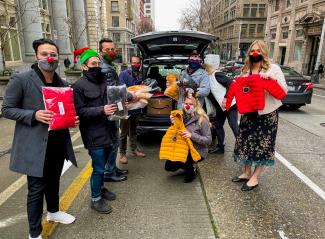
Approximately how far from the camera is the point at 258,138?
356 cm

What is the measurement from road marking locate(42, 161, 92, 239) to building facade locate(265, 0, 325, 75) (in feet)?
83.6

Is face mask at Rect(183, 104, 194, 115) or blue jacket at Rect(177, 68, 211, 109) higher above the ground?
blue jacket at Rect(177, 68, 211, 109)

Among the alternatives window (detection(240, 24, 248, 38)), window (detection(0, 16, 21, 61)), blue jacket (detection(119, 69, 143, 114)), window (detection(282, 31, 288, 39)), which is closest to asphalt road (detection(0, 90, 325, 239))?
blue jacket (detection(119, 69, 143, 114))

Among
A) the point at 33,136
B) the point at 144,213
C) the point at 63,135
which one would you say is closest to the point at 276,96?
the point at 144,213

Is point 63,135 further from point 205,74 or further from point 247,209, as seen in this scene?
point 205,74

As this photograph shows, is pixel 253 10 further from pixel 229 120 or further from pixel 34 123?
pixel 34 123

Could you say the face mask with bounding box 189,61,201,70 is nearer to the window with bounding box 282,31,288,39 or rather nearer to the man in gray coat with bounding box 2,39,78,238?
the man in gray coat with bounding box 2,39,78,238

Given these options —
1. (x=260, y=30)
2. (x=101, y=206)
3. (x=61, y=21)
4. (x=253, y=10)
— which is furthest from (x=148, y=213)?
(x=253, y=10)

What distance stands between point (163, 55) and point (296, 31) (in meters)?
28.3

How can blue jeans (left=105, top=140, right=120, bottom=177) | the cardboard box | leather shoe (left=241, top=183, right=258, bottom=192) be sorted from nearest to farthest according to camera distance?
1. leather shoe (left=241, top=183, right=258, bottom=192)
2. blue jeans (left=105, top=140, right=120, bottom=177)
3. the cardboard box

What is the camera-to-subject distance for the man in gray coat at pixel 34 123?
235cm

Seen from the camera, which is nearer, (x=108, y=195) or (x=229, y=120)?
(x=108, y=195)

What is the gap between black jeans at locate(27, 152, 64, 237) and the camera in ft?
8.32

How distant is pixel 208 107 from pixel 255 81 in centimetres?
168
